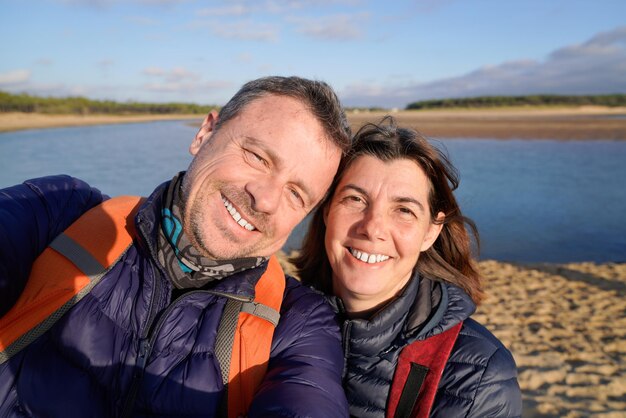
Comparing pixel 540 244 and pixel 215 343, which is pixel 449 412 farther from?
pixel 540 244

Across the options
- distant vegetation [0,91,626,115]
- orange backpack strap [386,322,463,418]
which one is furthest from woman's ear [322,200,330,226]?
distant vegetation [0,91,626,115]

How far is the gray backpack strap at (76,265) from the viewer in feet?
6.05

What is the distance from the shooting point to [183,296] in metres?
2.04

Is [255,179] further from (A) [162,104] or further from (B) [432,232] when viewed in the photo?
(A) [162,104]

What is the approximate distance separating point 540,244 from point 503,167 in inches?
386

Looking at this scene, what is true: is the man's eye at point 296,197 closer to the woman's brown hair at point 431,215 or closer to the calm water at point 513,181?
the woman's brown hair at point 431,215

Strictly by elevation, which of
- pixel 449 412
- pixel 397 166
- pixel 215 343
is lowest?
pixel 449 412

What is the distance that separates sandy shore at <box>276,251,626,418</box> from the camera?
4539 millimetres

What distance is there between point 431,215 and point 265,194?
3.35 feet

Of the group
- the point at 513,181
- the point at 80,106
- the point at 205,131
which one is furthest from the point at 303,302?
the point at 80,106

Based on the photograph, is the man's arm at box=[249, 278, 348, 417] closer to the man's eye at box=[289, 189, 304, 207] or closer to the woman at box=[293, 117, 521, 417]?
the woman at box=[293, 117, 521, 417]

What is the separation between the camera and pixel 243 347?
76.4 inches

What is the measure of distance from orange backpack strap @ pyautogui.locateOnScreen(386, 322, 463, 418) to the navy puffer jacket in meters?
0.04

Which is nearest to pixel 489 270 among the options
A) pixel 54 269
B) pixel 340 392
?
pixel 340 392
